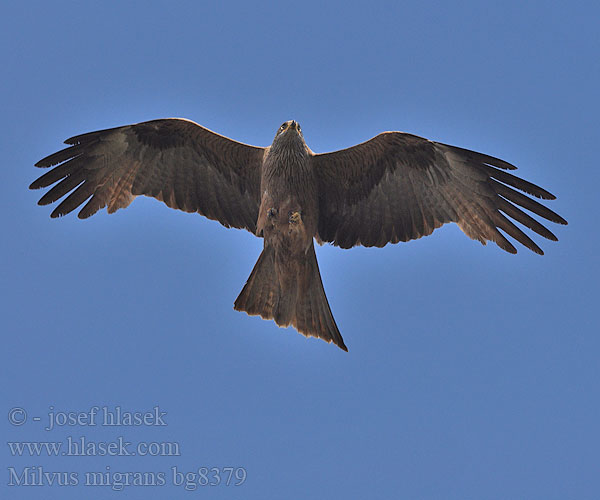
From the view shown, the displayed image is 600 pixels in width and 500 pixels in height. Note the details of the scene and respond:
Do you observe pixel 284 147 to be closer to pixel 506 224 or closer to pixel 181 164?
pixel 181 164

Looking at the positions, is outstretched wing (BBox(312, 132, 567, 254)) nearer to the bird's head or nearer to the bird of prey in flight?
the bird of prey in flight

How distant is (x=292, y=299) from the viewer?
10.9m

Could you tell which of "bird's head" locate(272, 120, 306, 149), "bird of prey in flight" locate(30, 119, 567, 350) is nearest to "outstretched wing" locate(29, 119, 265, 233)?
"bird of prey in flight" locate(30, 119, 567, 350)

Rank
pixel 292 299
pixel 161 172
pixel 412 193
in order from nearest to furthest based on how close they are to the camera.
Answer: pixel 292 299
pixel 412 193
pixel 161 172

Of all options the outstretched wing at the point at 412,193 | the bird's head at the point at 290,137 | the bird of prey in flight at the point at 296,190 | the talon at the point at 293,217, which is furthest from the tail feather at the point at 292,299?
the bird's head at the point at 290,137

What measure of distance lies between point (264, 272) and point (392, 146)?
224cm

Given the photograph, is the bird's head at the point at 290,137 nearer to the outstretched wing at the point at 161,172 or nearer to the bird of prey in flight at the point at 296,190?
the bird of prey in flight at the point at 296,190

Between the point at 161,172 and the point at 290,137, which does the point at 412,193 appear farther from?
the point at 161,172

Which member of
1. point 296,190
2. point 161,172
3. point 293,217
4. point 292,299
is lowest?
point 292,299

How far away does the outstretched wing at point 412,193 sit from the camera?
35.2 ft

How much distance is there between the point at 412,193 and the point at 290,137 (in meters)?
1.76

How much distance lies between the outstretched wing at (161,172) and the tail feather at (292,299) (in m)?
0.91

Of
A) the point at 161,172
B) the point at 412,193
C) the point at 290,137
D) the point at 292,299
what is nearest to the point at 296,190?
the point at 290,137

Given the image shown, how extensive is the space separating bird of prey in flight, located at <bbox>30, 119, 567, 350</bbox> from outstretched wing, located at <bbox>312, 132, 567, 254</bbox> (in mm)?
13
